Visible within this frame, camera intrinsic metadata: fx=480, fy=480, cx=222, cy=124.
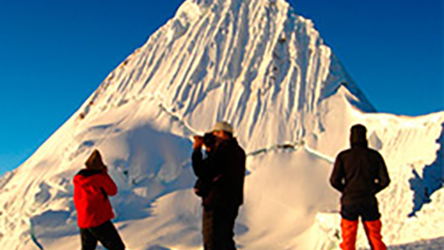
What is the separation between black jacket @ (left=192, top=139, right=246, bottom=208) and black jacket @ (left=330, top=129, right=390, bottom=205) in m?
1.21

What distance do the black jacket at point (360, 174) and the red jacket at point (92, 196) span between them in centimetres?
227

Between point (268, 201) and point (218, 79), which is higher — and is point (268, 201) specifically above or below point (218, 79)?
below

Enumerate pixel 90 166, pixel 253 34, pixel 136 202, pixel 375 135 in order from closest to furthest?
pixel 90 166
pixel 136 202
pixel 375 135
pixel 253 34

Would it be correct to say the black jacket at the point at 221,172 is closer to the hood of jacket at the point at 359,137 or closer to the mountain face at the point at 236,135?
the hood of jacket at the point at 359,137

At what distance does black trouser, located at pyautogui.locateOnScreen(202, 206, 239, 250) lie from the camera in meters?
3.78

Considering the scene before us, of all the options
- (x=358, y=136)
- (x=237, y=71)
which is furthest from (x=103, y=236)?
(x=237, y=71)

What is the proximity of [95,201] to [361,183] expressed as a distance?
8.49 ft

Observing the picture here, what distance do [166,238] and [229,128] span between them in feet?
22.0

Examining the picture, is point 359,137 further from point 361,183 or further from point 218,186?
point 218,186

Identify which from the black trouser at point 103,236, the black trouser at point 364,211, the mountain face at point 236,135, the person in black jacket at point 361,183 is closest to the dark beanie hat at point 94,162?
the black trouser at point 103,236

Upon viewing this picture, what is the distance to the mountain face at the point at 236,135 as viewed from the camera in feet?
33.7

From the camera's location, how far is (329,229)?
9.95 m

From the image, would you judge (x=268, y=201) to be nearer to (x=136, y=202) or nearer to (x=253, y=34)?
(x=136, y=202)

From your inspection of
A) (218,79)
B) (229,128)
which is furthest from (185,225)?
(229,128)
